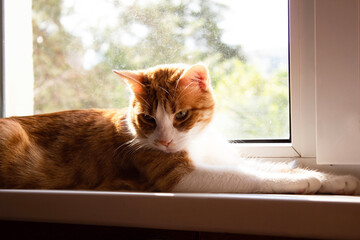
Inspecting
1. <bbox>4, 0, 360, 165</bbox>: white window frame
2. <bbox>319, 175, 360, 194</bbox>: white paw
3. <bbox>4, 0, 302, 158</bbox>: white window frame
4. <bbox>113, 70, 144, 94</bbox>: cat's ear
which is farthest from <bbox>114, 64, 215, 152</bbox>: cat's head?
<bbox>4, 0, 302, 158</bbox>: white window frame

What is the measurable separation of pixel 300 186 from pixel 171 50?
825mm

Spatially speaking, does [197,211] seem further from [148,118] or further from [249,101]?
[249,101]

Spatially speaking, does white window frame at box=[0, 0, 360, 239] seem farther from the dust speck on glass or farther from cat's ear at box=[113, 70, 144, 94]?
the dust speck on glass

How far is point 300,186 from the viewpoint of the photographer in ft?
3.36

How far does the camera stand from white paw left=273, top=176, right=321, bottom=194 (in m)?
1.02

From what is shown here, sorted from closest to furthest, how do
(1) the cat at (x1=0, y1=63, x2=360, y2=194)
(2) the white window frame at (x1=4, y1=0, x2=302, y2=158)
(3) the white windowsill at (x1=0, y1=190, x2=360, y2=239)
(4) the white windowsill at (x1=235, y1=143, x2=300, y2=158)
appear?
(3) the white windowsill at (x1=0, y1=190, x2=360, y2=239) < (1) the cat at (x1=0, y1=63, x2=360, y2=194) < (4) the white windowsill at (x1=235, y1=143, x2=300, y2=158) < (2) the white window frame at (x1=4, y1=0, x2=302, y2=158)

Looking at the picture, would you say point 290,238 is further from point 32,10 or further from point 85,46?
point 32,10

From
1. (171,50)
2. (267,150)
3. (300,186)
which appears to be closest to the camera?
(300,186)

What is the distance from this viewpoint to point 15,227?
1.05 metres

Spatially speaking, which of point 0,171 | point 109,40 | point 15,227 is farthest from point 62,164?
point 109,40

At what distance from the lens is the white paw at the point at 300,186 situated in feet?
3.36

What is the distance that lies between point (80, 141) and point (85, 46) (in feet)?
1.78

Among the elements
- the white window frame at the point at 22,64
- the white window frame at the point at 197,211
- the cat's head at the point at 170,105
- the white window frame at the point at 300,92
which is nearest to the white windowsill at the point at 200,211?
the white window frame at the point at 197,211

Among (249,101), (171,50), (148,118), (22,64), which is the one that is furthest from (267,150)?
(22,64)
